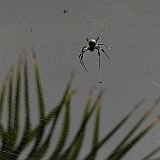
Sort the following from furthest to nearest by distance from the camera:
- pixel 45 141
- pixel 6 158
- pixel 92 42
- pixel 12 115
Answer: pixel 92 42
pixel 12 115
pixel 45 141
pixel 6 158

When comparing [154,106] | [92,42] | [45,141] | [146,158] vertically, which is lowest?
[146,158]

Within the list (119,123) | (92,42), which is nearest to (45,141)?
(119,123)

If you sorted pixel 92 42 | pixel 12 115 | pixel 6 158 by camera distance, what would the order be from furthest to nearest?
pixel 92 42 < pixel 12 115 < pixel 6 158

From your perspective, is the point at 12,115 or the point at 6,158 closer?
the point at 6,158

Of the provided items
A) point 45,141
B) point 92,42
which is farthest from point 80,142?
point 92,42

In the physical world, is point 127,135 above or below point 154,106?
below

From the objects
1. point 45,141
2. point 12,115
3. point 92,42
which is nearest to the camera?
point 45,141

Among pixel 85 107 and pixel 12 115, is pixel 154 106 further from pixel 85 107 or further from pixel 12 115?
pixel 12 115

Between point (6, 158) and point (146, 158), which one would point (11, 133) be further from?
point (146, 158)

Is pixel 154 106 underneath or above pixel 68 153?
above
